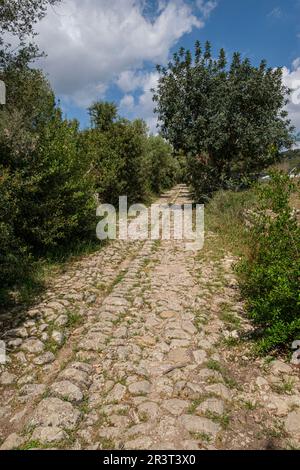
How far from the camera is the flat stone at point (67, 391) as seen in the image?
11.7 ft

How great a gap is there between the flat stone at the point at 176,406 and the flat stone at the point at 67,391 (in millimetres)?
927

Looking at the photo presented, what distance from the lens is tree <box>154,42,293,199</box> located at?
14.7 metres

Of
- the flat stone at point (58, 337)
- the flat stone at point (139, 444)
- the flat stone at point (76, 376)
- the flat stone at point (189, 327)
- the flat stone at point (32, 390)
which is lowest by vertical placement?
the flat stone at point (139, 444)

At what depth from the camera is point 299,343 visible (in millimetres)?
4129

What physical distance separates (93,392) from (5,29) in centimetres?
838

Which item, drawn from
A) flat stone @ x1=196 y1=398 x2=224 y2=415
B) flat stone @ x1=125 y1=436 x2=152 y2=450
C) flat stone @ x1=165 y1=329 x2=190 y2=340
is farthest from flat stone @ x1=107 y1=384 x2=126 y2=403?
flat stone @ x1=165 y1=329 x2=190 y2=340

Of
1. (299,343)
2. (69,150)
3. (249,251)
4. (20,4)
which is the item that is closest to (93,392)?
(299,343)

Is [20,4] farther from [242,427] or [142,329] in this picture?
[242,427]

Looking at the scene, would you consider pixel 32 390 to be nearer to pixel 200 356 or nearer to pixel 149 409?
pixel 149 409

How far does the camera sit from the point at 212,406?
339 centimetres

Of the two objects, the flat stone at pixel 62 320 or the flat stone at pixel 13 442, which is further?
the flat stone at pixel 62 320

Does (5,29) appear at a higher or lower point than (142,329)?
higher

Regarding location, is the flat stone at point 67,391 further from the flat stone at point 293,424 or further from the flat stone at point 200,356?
the flat stone at point 293,424

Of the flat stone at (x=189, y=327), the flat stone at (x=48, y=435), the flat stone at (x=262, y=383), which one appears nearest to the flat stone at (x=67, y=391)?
the flat stone at (x=48, y=435)
